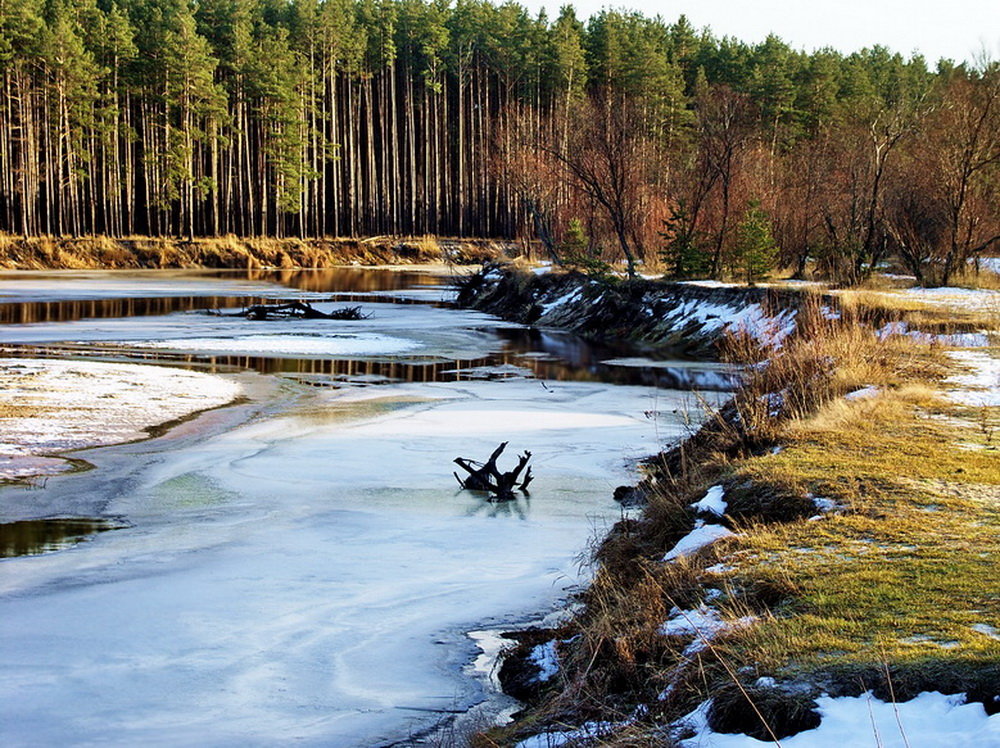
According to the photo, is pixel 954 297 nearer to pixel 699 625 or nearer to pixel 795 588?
pixel 795 588

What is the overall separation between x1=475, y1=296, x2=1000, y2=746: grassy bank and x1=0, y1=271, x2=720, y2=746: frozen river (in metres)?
0.96

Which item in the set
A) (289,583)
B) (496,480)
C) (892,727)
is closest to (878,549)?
(892,727)

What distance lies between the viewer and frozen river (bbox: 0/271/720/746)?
6207mm

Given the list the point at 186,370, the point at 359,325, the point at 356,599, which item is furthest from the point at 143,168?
the point at 356,599

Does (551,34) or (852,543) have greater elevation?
(551,34)

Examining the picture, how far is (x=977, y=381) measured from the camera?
12.6 m

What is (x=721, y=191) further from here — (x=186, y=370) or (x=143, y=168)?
(x=143, y=168)

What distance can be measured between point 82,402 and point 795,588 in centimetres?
1275

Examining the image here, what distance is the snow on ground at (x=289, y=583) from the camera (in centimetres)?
613

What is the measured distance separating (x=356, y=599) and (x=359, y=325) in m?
22.8

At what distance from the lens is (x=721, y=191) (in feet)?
113

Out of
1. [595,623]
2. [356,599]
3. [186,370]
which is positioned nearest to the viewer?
[595,623]

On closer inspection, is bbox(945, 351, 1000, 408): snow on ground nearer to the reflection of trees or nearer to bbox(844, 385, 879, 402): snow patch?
bbox(844, 385, 879, 402): snow patch

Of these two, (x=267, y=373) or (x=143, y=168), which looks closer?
(x=267, y=373)
